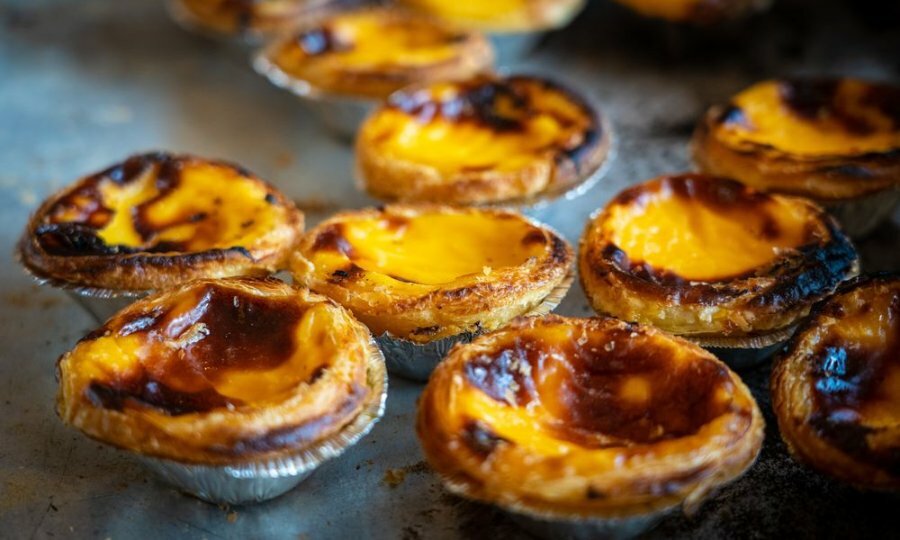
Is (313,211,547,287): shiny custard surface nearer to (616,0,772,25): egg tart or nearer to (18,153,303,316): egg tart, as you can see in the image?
(18,153,303,316): egg tart

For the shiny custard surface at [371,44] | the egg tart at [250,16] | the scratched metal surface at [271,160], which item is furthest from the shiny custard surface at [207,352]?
the egg tart at [250,16]

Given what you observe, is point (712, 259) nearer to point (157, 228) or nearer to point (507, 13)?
point (157, 228)

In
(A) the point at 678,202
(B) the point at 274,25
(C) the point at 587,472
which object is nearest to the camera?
(C) the point at 587,472

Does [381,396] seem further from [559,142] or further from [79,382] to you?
[559,142]

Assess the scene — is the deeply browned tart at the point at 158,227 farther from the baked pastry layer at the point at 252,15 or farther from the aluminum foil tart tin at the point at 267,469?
the baked pastry layer at the point at 252,15

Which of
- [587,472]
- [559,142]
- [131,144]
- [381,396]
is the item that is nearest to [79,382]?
[381,396]

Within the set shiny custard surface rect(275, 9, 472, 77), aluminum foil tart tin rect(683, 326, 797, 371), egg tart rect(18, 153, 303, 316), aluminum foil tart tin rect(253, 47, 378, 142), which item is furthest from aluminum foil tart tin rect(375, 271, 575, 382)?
shiny custard surface rect(275, 9, 472, 77)
